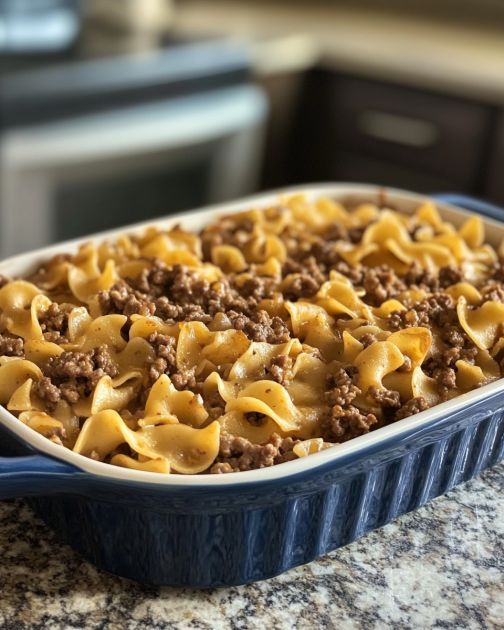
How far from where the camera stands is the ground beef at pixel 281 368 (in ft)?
3.74

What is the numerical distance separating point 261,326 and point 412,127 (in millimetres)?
1994

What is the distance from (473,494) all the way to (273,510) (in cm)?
37

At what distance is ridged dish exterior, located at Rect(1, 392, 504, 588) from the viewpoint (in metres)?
0.90

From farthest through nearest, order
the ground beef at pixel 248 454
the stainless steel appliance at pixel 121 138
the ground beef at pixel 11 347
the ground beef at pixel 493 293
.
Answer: the stainless steel appliance at pixel 121 138
the ground beef at pixel 493 293
the ground beef at pixel 11 347
the ground beef at pixel 248 454

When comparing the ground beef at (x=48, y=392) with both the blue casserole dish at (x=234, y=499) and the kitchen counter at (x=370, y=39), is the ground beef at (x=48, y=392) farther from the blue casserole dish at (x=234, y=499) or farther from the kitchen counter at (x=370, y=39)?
the kitchen counter at (x=370, y=39)

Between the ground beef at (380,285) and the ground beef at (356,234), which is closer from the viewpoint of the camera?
the ground beef at (380,285)

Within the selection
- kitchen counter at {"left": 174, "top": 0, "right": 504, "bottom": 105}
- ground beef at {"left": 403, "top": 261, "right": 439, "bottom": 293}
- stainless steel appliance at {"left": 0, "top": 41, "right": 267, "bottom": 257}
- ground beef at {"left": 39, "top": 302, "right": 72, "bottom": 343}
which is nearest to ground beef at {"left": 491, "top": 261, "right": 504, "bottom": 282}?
ground beef at {"left": 403, "top": 261, "right": 439, "bottom": 293}

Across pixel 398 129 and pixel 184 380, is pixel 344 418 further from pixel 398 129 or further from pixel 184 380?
pixel 398 129

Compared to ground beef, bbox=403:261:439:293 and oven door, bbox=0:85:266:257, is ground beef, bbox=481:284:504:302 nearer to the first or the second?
ground beef, bbox=403:261:439:293

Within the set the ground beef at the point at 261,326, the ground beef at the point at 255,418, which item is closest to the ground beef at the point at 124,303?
the ground beef at the point at 261,326

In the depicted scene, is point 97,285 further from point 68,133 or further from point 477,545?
point 68,133

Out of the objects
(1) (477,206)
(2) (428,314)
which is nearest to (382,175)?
(1) (477,206)

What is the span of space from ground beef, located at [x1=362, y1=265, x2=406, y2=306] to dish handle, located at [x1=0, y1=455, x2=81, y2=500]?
636mm

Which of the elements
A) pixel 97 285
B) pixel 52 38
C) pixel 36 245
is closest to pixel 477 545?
pixel 97 285
